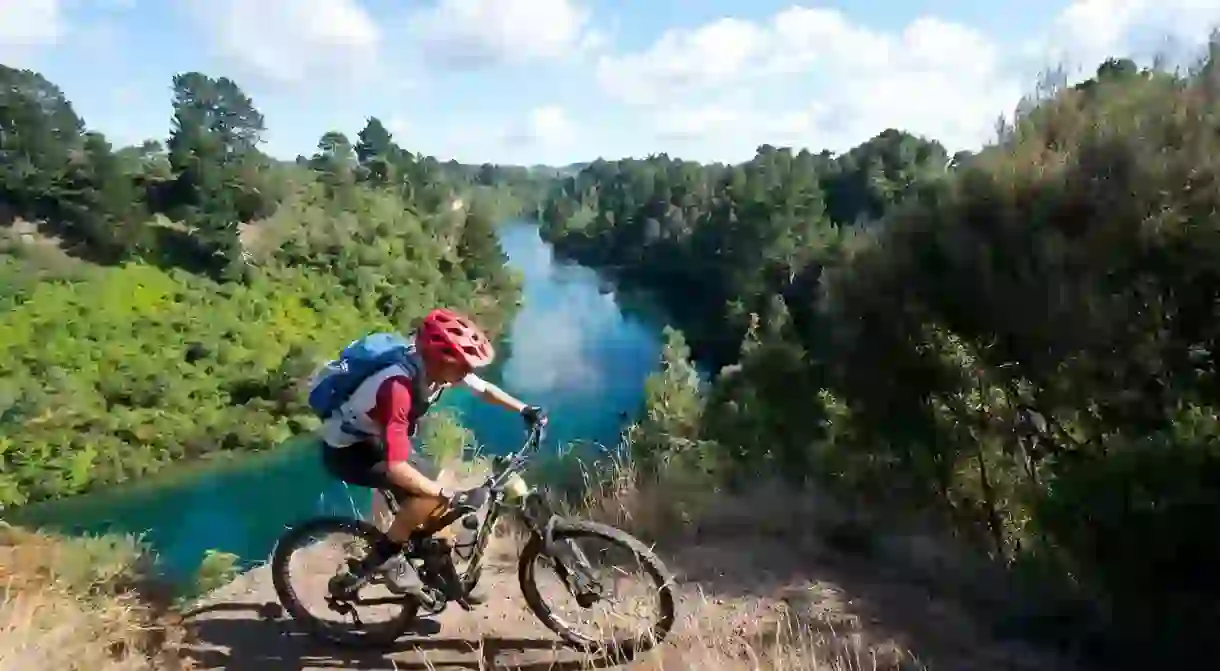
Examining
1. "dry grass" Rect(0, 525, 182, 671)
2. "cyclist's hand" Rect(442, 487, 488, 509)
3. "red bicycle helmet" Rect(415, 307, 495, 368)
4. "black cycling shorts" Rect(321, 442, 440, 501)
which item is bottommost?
"dry grass" Rect(0, 525, 182, 671)

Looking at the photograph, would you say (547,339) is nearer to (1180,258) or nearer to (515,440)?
(515,440)

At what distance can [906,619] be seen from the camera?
472 cm

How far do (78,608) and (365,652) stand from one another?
50.8 inches

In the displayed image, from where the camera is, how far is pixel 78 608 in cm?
424

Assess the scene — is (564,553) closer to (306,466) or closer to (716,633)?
(716,633)

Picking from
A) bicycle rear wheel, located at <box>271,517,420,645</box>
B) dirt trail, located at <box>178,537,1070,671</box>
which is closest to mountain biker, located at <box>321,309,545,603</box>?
bicycle rear wheel, located at <box>271,517,420,645</box>

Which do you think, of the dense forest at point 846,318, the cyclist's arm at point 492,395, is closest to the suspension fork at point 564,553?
the cyclist's arm at point 492,395

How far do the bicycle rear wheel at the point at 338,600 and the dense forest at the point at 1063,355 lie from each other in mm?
3216

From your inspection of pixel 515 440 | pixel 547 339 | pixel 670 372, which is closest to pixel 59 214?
pixel 547 339

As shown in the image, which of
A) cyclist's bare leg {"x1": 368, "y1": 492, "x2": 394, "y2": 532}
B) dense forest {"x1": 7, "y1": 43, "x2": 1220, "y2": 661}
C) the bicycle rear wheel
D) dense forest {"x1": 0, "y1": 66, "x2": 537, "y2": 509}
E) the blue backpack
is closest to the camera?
the blue backpack

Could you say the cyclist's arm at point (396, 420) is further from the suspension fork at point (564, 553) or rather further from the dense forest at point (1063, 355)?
the dense forest at point (1063, 355)

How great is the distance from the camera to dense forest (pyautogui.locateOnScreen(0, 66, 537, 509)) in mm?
38781

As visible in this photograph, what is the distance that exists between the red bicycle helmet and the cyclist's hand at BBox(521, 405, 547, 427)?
1.23 feet

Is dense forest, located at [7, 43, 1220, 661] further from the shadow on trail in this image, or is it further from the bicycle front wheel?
the shadow on trail
